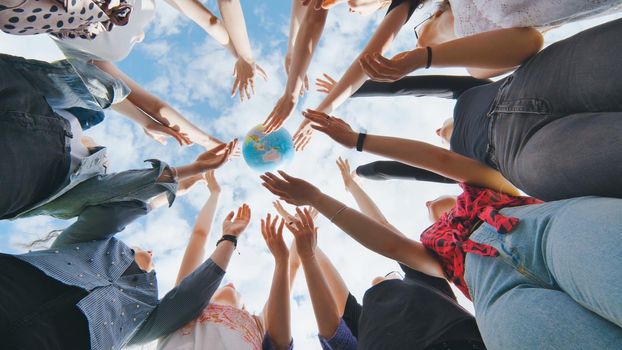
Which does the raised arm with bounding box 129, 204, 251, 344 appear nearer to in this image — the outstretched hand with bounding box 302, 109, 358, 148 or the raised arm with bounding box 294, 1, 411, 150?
the outstretched hand with bounding box 302, 109, 358, 148

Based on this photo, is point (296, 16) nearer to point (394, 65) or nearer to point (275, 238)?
point (394, 65)

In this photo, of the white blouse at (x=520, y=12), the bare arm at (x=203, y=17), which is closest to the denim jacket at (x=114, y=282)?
the bare arm at (x=203, y=17)

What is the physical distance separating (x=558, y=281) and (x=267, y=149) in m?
3.41

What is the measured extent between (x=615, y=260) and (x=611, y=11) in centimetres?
142

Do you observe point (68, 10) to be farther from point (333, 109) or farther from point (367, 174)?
point (367, 174)

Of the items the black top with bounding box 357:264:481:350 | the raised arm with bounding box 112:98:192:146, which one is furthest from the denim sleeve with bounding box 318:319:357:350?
the raised arm with bounding box 112:98:192:146

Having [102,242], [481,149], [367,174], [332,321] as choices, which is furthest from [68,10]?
A: [367,174]

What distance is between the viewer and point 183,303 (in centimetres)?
271

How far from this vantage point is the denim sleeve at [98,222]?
8.23 ft

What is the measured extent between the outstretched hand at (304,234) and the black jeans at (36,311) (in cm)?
174

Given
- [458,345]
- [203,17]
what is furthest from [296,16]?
[458,345]

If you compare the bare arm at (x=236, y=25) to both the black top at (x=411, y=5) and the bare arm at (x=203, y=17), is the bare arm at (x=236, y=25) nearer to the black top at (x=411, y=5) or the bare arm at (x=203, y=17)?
the bare arm at (x=203, y=17)

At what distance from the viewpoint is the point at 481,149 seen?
2.08 metres

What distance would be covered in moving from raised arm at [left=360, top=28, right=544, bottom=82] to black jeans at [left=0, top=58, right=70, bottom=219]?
2258 millimetres
